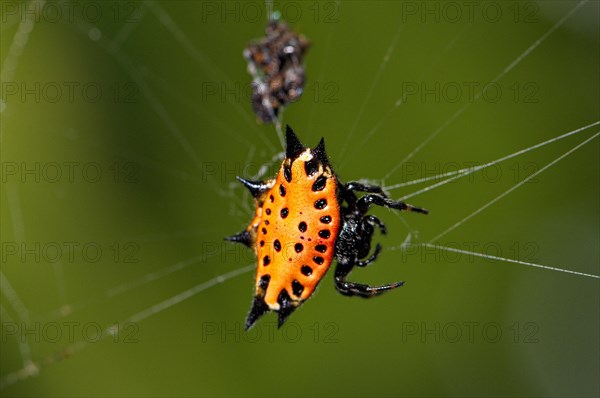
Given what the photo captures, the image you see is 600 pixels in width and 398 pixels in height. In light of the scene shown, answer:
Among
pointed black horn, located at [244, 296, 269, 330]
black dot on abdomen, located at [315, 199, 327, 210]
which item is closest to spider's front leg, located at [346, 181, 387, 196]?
black dot on abdomen, located at [315, 199, 327, 210]

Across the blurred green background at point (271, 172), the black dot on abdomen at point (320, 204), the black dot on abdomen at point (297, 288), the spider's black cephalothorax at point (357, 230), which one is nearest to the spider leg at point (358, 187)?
the spider's black cephalothorax at point (357, 230)

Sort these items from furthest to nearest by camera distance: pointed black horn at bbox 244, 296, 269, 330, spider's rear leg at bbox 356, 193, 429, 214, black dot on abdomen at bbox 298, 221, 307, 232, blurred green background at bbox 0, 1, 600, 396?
blurred green background at bbox 0, 1, 600, 396, pointed black horn at bbox 244, 296, 269, 330, spider's rear leg at bbox 356, 193, 429, 214, black dot on abdomen at bbox 298, 221, 307, 232

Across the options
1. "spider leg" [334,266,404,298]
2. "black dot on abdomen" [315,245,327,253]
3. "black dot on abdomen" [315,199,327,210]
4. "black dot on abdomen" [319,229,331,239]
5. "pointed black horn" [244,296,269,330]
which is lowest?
"spider leg" [334,266,404,298]

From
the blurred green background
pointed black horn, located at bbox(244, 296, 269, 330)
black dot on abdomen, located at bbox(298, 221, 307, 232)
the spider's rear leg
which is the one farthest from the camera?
the blurred green background

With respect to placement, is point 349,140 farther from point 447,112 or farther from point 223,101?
point 223,101

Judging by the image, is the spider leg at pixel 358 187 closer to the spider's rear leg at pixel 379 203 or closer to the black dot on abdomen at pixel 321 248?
the spider's rear leg at pixel 379 203

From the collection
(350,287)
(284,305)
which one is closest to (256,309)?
(284,305)

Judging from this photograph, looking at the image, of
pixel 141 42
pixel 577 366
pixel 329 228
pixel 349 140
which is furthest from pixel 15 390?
pixel 577 366

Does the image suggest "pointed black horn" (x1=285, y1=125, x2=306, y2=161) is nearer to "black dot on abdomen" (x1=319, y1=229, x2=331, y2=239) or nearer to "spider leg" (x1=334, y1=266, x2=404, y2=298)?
"black dot on abdomen" (x1=319, y1=229, x2=331, y2=239)
